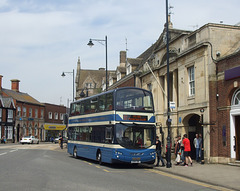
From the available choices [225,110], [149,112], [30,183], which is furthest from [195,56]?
[30,183]

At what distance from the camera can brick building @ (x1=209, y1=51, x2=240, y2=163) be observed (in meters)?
16.9

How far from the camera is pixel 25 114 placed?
66.6m

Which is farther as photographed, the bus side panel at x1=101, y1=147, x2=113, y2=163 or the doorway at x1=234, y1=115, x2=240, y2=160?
the doorway at x1=234, y1=115, x2=240, y2=160

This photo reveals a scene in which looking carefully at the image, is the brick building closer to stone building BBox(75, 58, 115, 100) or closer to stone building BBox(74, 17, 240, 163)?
stone building BBox(74, 17, 240, 163)

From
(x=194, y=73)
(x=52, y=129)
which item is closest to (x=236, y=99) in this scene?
(x=194, y=73)

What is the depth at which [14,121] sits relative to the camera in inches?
2425

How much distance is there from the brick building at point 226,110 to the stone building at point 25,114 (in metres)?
49.3

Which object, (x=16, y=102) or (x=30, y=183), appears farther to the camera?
(x=16, y=102)

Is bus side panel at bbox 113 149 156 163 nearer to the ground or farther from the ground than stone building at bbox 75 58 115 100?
nearer to the ground

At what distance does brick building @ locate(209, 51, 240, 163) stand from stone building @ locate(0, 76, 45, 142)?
162 ft

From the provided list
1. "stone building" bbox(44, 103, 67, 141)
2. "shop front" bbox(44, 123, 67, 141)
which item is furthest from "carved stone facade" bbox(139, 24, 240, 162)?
"stone building" bbox(44, 103, 67, 141)

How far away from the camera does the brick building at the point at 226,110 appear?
1693cm

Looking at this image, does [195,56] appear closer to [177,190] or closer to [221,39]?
[221,39]

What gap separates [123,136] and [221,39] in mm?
8154
